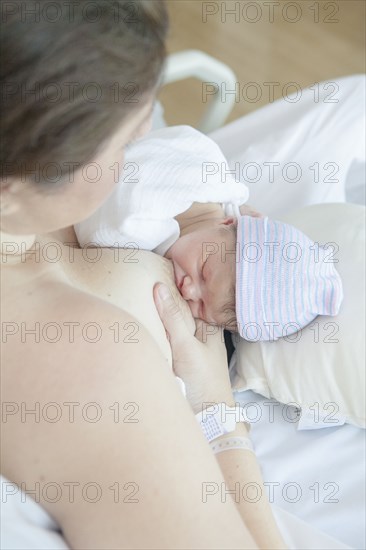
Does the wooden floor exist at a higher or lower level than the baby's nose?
higher

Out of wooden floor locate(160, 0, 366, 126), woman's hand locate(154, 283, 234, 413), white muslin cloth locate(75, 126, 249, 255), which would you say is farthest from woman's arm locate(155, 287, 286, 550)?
wooden floor locate(160, 0, 366, 126)

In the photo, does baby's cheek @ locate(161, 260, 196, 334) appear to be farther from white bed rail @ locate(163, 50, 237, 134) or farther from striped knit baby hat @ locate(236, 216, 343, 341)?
white bed rail @ locate(163, 50, 237, 134)

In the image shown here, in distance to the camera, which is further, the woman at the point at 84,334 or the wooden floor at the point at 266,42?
the wooden floor at the point at 266,42

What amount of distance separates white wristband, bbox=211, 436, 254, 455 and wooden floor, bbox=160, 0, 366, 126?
171 cm

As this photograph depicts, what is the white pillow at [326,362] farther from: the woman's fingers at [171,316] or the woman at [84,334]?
the woman at [84,334]

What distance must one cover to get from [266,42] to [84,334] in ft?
7.75

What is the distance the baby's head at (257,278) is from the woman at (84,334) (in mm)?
355

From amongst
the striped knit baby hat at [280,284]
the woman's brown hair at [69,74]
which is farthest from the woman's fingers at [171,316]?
the woman's brown hair at [69,74]

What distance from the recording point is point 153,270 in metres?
1.19

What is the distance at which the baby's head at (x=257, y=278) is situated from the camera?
1.22 m

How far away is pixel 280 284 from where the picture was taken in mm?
1229

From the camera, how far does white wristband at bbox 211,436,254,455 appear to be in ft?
3.73

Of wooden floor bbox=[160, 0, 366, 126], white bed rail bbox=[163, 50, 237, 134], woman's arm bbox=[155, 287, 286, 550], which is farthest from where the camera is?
wooden floor bbox=[160, 0, 366, 126]

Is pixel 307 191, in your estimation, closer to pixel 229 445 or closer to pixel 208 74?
pixel 208 74
